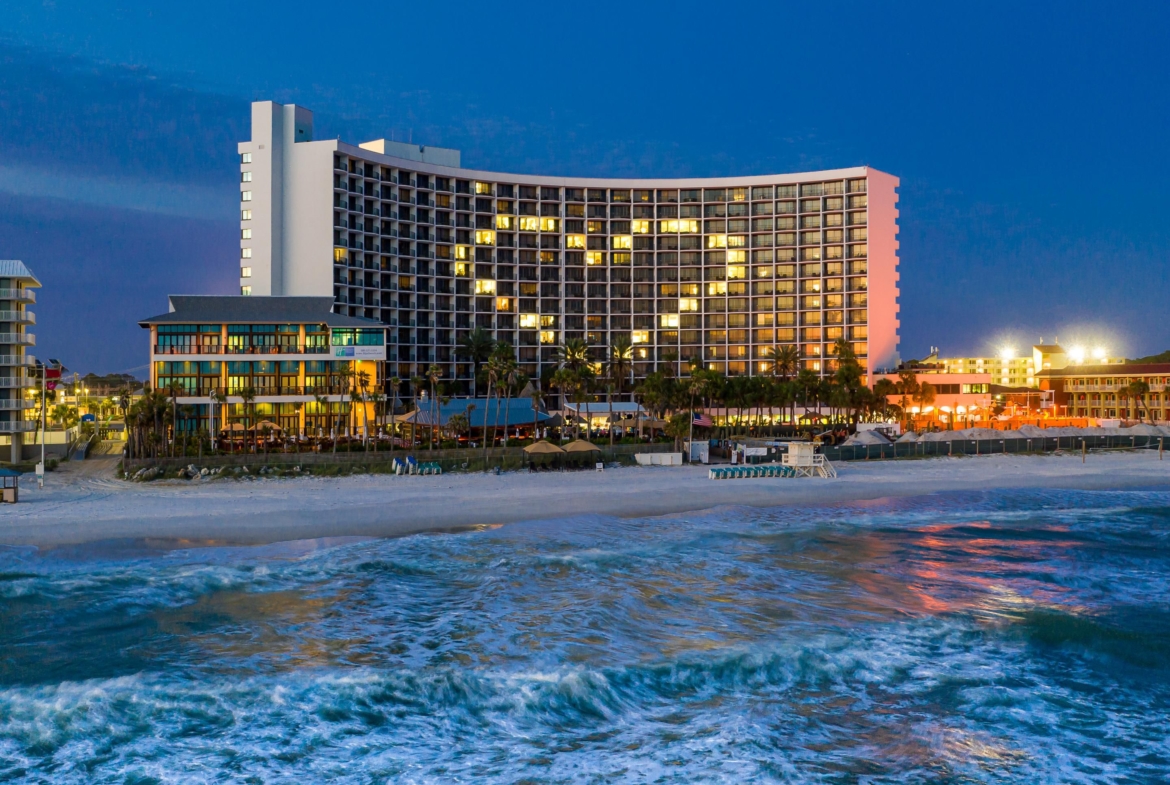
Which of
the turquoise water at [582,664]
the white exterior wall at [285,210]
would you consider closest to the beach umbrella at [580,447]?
the turquoise water at [582,664]

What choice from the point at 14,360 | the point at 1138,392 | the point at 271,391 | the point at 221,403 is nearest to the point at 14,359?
the point at 14,360

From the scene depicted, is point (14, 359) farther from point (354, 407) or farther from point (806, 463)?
point (806, 463)

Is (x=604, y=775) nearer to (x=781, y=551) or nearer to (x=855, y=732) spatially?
(x=855, y=732)

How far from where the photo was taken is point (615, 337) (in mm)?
111500

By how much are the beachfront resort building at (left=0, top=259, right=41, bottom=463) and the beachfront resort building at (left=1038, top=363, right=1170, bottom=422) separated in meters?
115

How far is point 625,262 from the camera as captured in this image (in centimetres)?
11294

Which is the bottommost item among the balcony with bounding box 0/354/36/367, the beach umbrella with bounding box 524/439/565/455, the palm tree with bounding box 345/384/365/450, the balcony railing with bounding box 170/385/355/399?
the beach umbrella with bounding box 524/439/565/455

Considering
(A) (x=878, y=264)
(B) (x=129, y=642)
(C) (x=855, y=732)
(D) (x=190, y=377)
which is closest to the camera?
(C) (x=855, y=732)

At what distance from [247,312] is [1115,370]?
109278mm

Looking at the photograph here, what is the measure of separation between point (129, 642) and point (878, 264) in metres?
104

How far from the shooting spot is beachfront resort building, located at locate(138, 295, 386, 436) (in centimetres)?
6525

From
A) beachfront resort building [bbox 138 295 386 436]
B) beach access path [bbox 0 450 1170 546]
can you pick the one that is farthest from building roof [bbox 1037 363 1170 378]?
beachfront resort building [bbox 138 295 386 436]

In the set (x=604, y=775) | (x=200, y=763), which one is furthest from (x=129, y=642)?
(x=604, y=775)

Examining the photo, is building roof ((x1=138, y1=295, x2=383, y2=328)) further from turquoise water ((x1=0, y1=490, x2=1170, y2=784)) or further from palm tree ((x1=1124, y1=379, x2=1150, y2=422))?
palm tree ((x1=1124, y1=379, x2=1150, y2=422))
